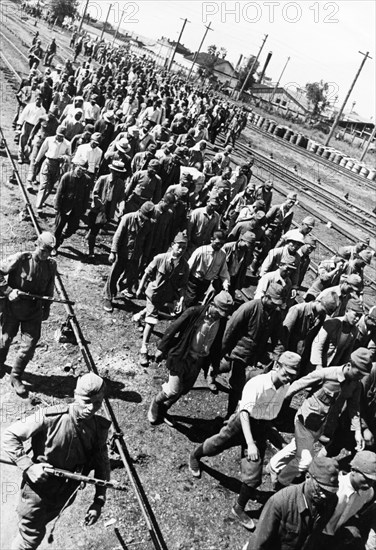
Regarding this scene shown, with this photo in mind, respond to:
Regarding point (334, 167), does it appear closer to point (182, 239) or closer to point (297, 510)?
point (182, 239)

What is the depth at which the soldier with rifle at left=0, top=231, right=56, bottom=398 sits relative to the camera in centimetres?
599

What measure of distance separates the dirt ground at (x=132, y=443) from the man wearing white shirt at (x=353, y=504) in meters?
1.22

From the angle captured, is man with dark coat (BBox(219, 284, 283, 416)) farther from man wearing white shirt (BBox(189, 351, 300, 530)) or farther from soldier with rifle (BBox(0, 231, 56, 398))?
soldier with rifle (BBox(0, 231, 56, 398))

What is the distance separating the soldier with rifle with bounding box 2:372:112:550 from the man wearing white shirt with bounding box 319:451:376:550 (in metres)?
1.96

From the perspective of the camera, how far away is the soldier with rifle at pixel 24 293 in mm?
5992

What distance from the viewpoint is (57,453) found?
3932 mm

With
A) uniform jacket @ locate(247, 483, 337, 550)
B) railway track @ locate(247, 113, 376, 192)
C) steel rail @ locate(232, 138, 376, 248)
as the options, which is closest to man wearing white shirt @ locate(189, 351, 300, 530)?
uniform jacket @ locate(247, 483, 337, 550)

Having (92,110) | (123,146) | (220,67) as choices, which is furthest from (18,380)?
(220,67)

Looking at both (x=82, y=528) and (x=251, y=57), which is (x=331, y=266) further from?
(x=251, y=57)

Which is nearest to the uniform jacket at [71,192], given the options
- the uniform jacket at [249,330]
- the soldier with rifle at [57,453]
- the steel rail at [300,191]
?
the uniform jacket at [249,330]

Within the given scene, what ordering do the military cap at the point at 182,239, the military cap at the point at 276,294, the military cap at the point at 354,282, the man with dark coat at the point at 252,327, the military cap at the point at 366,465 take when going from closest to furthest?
the military cap at the point at 366,465, the military cap at the point at 276,294, the man with dark coat at the point at 252,327, the military cap at the point at 182,239, the military cap at the point at 354,282

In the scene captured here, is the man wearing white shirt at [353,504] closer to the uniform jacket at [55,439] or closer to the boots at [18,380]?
the uniform jacket at [55,439]

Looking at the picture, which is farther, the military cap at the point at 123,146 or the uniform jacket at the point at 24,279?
the military cap at the point at 123,146

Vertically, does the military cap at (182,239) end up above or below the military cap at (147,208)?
below
